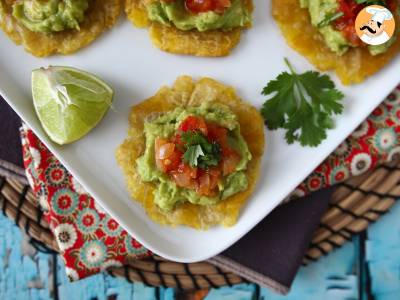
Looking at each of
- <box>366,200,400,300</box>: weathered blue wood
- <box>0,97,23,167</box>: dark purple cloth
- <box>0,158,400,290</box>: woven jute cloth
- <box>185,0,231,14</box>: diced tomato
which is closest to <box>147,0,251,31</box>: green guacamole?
<box>185,0,231,14</box>: diced tomato

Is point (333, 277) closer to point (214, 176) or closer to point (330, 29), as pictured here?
point (214, 176)

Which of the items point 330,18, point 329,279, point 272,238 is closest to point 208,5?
point 330,18

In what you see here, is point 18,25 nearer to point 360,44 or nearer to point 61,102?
point 61,102

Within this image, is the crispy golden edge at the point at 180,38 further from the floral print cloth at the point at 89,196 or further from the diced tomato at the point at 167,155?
the floral print cloth at the point at 89,196

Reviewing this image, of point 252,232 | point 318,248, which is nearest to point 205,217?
point 252,232

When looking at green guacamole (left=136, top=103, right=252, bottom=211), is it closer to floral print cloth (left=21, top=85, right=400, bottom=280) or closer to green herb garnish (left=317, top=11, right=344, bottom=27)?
floral print cloth (left=21, top=85, right=400, bottom=280)
